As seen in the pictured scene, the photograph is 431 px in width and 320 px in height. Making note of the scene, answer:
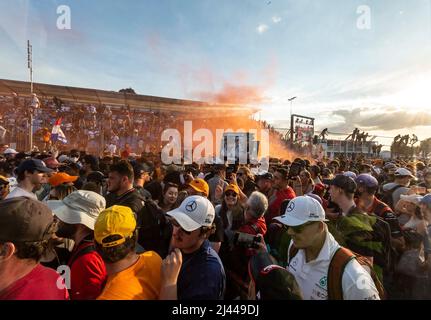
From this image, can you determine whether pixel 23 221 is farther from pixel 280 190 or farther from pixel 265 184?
pixel 265 184

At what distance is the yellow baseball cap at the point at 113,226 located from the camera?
6.07 ft

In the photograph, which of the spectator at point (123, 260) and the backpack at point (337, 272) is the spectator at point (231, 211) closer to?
the backpack at point (337, 272)

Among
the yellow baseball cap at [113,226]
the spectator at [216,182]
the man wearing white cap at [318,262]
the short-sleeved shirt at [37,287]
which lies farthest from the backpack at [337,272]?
the spectator at [216,182]

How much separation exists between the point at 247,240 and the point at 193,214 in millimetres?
623

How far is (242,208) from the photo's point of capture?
3998 millimetres

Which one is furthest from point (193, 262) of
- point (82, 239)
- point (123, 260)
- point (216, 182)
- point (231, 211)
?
point (216, 182)

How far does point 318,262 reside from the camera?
2.08 meters

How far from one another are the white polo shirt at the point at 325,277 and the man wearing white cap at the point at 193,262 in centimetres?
60

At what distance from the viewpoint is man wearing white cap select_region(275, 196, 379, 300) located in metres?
1.84

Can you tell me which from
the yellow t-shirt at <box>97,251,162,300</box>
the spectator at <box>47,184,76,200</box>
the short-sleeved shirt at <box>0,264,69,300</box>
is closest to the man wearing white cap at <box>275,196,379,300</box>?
the yellow t-shirt at <box>97,251,162,300</box>

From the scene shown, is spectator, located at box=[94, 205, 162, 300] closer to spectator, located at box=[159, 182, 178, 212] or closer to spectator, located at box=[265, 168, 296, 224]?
spectator, located at box=[159, 182, 178, 212]
